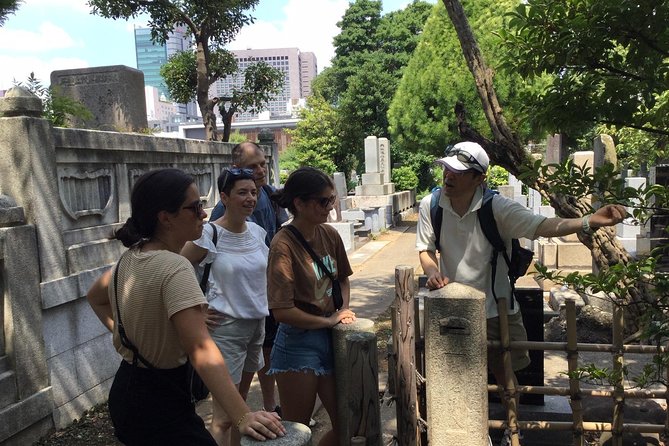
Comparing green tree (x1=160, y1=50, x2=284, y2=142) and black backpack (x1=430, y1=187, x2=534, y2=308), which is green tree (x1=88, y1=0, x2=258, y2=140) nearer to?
green tree (x1=160, y1=50, x2=284, y2=142)

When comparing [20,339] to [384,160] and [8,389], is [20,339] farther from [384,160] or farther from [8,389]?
[384,160]

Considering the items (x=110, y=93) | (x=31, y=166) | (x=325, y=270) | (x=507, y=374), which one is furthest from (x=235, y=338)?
(x=110, y=93)

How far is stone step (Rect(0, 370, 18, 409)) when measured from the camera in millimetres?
3687

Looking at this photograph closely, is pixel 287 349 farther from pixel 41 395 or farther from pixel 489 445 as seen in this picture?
pixel 41 395

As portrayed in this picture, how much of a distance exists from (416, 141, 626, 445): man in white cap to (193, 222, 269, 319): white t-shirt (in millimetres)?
945

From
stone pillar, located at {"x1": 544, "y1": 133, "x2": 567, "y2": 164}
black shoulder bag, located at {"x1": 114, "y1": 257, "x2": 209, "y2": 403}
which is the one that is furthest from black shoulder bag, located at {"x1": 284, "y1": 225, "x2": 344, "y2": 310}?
stone pillar, located at {"x1": 544, "y1": 133, "x2": 567, "y2": 164}

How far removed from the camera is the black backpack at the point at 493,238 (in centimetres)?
294

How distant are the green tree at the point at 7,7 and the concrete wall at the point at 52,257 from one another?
660 millimetres

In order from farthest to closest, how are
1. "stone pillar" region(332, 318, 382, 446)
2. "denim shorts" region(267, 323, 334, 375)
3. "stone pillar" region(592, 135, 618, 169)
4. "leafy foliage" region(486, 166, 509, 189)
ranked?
1. "leafy foliage" region(486, 166, 509, 189)
2. "stone pillar" region(592, 135, 618, 169)
3. "denim shorts" region(267, 323, 334, 375)
4. "stone pillar" region(332, 318, 382, 446)

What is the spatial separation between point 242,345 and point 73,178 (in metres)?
2.39

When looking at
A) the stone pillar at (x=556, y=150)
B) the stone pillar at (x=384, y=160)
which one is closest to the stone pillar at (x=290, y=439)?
the stone pillar at (x=556, y=150)

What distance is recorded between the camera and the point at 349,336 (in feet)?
8.05

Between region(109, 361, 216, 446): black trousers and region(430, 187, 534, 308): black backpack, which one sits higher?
region(430, 187, 534, 308): black backpack

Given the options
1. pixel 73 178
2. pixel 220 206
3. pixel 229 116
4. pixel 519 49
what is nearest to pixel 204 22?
pixel 229 116
